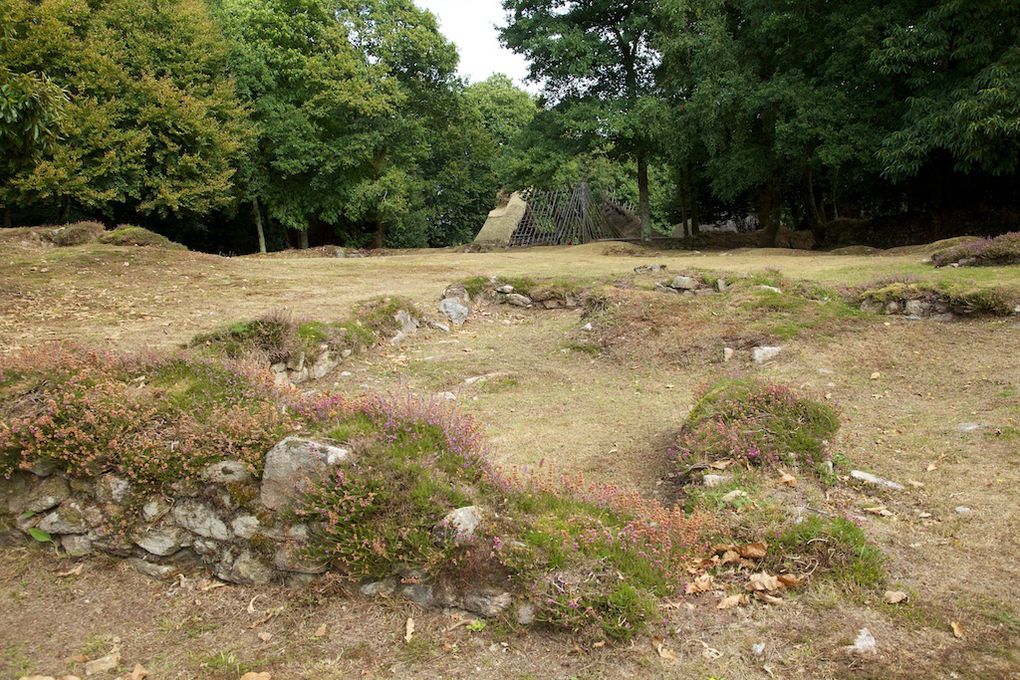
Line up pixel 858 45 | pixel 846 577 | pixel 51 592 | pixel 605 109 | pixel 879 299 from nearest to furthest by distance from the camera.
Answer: pixel 846 577 → pixel 51 592 → pixel 879 299 → pixel 858 45 → pixel 605 109

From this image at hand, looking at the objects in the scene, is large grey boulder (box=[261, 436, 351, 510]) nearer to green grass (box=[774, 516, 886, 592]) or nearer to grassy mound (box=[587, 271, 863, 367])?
green grass (box=[774, 516, 886, 592])

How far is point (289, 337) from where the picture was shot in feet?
30.5

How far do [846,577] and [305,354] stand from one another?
733cm

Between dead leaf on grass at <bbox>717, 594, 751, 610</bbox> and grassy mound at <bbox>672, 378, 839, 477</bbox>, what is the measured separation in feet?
6.18

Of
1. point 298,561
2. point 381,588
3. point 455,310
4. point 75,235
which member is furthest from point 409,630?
point 75,235

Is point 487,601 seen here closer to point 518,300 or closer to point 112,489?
point 112,489

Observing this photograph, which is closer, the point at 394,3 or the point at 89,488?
the point at 89,488

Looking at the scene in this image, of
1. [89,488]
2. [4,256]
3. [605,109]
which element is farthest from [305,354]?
[605,109]

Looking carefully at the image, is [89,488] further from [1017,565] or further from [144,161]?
[144,161]

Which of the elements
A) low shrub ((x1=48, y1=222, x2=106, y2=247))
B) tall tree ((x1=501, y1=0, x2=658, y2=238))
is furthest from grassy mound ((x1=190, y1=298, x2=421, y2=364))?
tall tree ((x1=501, y1=0, x2=658, y2=238))

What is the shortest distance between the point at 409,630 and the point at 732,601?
1.76m

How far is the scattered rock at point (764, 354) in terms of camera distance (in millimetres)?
9031

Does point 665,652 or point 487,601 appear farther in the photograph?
point 487,601

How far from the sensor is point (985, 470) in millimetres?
5367
